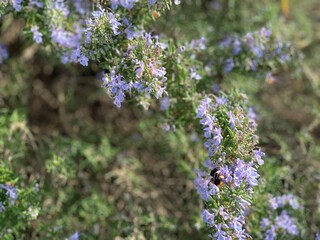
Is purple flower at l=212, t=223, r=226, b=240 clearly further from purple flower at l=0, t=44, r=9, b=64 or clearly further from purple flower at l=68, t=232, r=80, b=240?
purple flower at l=0, t=44, r=9, b=64

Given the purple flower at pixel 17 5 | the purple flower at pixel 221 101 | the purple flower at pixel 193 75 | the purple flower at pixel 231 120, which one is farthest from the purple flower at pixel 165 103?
the purple flower at pixel 17 5

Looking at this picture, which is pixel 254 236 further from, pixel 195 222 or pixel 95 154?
pixel 95 154

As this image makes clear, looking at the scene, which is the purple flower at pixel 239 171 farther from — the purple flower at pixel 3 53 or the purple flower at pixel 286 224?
the purple flower at pixel 3 53

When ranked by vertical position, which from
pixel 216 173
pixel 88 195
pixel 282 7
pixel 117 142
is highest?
pixel 282 7

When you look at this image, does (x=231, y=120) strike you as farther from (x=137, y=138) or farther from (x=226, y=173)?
(x=137, y=138)

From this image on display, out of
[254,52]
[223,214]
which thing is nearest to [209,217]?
[223,214]

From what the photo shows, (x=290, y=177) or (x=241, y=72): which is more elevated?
(x=241, y=72)

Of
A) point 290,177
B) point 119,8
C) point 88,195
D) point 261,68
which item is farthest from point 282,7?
point 88,195

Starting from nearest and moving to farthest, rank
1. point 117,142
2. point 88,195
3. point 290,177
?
point 290,177 → point 88,195 → point 117,142
